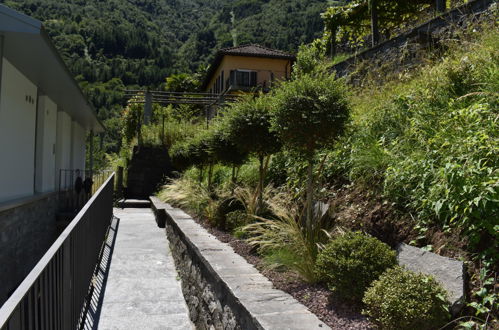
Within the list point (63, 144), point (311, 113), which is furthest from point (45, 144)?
point (311, 113)

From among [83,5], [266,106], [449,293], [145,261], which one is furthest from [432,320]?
[83,5]

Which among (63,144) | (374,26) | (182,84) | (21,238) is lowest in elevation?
(21,238)

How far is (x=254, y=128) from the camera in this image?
20.0 ft

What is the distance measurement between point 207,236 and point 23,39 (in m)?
3.91

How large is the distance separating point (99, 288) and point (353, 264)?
4.07m

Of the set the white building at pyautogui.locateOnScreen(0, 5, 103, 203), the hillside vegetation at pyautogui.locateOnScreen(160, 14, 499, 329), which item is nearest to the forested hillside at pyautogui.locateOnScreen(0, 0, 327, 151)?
the white building at pyautogui.locateOnScreen(0, 5, 103, 203)

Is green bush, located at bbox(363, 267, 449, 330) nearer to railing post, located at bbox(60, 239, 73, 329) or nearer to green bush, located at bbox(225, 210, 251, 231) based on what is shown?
railing post, located at bbox(60, 239, 73, 329)

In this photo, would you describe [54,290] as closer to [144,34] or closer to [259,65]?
[259,65]

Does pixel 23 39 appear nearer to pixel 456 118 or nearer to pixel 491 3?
pixel 456 118

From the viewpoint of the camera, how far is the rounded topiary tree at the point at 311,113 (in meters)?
4.12

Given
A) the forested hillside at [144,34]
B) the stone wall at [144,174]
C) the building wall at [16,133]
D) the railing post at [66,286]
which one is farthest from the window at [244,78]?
the forested hillside at [144,34]

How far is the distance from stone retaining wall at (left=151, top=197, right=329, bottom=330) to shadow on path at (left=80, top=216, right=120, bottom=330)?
1.08 metres

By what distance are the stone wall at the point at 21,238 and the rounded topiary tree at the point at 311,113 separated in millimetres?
4536

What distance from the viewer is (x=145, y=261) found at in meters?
7.20
